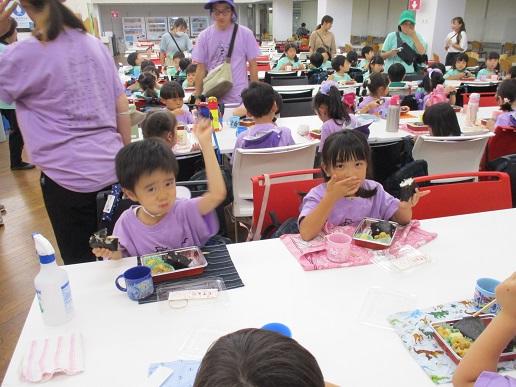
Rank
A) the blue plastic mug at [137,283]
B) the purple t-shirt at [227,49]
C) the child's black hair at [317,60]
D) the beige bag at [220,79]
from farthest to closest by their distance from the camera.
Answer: the child's black hair at [317,60], the purple t-shirt at [227,49], the beige bag at [220,79], the blue plastic mug at [137,283]

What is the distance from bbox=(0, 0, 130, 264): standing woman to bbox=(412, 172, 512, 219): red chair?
1438mm

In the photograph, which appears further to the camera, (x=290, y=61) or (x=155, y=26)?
(x=155, y=26)

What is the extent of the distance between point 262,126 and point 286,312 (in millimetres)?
1768

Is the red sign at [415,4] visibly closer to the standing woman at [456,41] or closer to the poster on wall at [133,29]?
the standing woman at [456,41]

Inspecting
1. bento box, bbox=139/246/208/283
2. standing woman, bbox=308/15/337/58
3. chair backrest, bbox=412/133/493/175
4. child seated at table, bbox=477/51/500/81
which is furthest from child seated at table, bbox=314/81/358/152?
standing woman, bbox=308/15/337/58

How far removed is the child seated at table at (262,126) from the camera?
8.90ft

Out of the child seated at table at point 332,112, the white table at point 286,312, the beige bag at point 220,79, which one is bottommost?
the white table at point 286,312

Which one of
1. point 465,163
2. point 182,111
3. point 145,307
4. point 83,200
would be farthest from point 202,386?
point 182,111

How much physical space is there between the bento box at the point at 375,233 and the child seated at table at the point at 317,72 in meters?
4.71

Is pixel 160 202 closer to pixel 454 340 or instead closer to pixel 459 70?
pixel 454 340

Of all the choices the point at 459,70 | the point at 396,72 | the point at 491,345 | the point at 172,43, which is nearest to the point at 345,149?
the point at 491,345

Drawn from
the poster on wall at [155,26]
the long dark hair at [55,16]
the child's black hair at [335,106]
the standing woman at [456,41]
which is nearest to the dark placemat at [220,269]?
the long dark hair at [55,16]

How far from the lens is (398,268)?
1404mm

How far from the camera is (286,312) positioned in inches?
47.1
